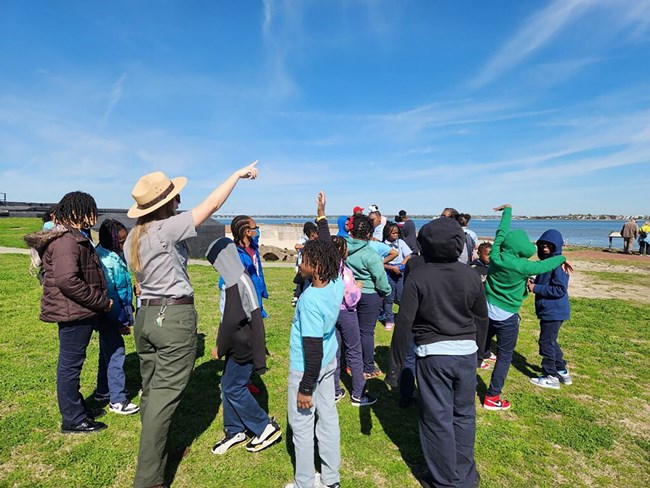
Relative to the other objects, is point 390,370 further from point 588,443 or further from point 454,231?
point 588,443

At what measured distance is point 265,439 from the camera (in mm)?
3416

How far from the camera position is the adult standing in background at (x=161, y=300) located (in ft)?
8.27

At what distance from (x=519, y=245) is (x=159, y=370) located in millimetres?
3686

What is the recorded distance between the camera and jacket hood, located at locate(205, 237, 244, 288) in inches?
113

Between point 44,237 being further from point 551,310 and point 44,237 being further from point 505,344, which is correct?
point 551,310

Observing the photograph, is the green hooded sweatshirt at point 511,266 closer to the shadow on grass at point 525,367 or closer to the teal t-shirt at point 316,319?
the shadow on grass at point 525,367

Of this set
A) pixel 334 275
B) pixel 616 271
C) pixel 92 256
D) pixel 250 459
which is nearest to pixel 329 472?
pixel 250 459

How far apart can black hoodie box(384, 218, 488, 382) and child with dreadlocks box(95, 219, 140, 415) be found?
3.00 metres

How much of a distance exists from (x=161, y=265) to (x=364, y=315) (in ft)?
8.74

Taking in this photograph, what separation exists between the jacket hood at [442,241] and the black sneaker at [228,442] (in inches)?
97.8

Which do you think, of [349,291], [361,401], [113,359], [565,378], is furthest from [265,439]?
[565,378]

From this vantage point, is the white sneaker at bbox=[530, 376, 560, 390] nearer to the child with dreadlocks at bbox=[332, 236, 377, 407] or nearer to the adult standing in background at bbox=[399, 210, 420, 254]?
the child with dreadlocks at bbox=[332, 236, 377, 407]

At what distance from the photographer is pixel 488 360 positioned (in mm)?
5840

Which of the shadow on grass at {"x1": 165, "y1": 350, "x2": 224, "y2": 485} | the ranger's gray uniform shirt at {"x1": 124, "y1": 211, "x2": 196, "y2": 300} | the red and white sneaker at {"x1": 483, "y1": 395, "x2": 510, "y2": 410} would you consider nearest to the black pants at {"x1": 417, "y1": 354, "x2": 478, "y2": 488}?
the red and white sneaker at {"x1": 483, "y1": 395, "x2": 510, "y2": 410}
